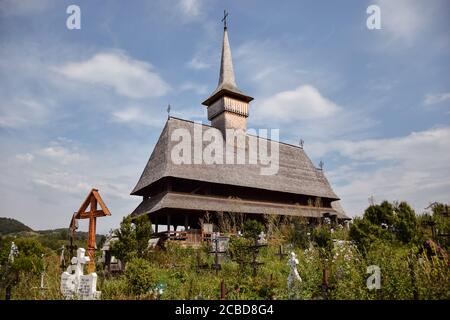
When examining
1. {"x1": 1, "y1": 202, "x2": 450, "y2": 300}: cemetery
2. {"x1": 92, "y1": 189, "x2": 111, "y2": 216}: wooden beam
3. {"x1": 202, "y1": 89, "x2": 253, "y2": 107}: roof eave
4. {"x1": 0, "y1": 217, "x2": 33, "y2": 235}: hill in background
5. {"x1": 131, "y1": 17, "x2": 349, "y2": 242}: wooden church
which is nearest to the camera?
{"x1": 1, "y1": 202, "x2": 450, "y2": 300}: cemetery

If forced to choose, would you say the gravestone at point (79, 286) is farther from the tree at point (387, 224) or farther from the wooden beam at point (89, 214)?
the tree at point (387, 224)

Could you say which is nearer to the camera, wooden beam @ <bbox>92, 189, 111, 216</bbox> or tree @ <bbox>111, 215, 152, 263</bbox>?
wooden beam @ <bbox>92, 189, 111, 216</bbox>

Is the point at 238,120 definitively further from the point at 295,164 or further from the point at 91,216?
the point at 91,216

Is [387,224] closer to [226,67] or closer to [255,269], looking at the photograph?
[255,269]

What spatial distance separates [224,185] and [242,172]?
1.86 m

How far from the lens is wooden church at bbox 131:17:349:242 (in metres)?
20.1

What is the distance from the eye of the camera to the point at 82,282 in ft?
25.4

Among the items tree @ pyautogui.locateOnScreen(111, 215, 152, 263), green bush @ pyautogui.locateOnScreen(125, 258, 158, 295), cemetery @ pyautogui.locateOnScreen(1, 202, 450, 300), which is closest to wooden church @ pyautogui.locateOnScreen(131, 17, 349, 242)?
cemetery @ pyautogui.locateOnScreen(1, 202, 450, 300)

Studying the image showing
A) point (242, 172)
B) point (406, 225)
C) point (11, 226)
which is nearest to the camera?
point (406, 225)

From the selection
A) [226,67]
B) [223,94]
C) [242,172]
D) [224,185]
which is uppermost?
[226,67]

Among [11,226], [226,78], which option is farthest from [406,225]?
[11,226]

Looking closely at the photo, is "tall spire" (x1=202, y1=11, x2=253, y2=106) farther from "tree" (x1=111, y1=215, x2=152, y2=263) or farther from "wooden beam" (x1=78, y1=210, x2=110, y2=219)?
"wooden beam" (x1=78, y1=210, x2=110, y2=219)

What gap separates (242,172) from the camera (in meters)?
23.8
